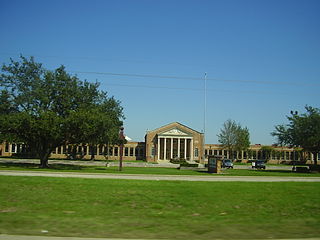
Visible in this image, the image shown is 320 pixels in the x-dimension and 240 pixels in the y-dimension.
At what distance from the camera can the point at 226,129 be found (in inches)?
3413

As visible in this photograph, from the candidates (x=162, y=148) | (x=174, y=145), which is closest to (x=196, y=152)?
(x=174, y=145)

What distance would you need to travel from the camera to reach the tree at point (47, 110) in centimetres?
3288

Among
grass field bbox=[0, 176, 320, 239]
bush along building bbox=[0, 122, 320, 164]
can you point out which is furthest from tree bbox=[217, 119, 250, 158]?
grass field bbox=[0, 176, 320, 239]

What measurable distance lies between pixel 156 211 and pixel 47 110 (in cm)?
2690

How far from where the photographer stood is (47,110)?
3450 cm

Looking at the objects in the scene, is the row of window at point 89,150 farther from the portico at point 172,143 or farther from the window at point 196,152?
the window at point 196,152

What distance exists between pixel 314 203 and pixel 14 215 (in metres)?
11.1

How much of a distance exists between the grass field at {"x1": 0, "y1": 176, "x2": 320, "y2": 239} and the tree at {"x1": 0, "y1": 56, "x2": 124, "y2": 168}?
61.4 ft

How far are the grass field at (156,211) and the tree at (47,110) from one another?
61.4 feet

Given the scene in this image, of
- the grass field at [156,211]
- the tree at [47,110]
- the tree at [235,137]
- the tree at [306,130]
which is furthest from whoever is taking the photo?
the tree at [235,137]

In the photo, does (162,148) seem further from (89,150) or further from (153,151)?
(89,150)

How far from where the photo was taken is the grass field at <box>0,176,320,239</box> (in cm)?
807

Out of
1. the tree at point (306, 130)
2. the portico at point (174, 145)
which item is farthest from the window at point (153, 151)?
the tree at point (306, 130)

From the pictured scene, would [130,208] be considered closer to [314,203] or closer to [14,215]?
[14,215]
